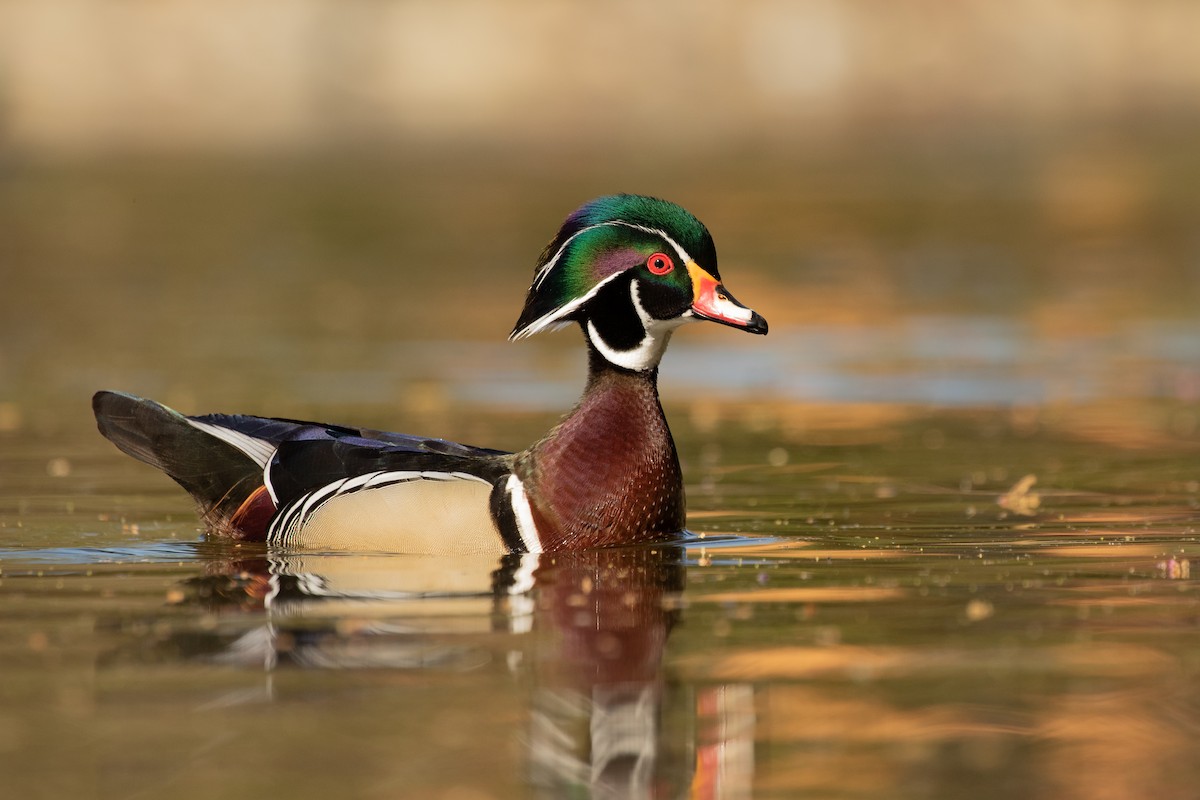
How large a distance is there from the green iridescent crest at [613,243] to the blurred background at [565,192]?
3332 mm

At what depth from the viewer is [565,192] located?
3491 cm

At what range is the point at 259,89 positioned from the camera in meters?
57.9

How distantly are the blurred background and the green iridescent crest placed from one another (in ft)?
10.9

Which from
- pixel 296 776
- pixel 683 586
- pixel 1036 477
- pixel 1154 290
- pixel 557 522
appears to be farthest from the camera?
pixel 1154 290

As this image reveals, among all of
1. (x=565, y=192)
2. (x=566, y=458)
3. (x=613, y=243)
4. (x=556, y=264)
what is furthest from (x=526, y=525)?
(x=565, y=192)

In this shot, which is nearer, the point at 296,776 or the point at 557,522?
the point at 296,776

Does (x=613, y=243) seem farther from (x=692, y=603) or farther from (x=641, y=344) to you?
(x=692, y=603)

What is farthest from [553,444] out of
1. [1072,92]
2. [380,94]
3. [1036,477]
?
[1072,92]

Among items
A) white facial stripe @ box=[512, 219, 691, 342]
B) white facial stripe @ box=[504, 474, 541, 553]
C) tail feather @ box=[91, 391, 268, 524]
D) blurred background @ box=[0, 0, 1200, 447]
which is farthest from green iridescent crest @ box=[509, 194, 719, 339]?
blurred background @ box=[0, 0, 1200, 447]

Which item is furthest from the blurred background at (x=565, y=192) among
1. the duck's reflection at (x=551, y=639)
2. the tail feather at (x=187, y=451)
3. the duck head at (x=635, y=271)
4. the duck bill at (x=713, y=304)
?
the duck's reflection at (x=551, y=639)

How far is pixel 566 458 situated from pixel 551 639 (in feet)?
5.42

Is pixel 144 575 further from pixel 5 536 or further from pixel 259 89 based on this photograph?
pixel 259 89

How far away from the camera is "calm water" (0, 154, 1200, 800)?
241 inches

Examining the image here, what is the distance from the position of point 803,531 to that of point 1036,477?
2.00 metres
